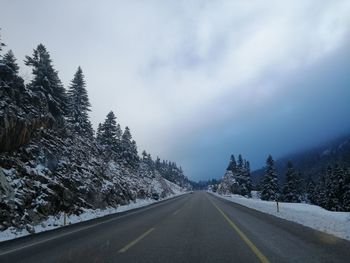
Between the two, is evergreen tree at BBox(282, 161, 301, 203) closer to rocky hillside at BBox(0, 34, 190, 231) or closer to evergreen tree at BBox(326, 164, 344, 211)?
evergreen tree at BBox(326, 164, 344, 211)

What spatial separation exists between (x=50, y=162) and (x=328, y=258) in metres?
21.8

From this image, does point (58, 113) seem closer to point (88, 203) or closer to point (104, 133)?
point (88, 203)

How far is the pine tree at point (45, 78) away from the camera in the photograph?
1389 inches

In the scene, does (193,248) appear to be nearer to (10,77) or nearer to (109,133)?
(10,77)

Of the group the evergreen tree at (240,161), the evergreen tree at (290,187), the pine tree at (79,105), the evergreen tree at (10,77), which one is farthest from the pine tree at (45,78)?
the evergreen tree at (240,161)

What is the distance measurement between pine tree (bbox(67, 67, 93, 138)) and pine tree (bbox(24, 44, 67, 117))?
11.4 meters

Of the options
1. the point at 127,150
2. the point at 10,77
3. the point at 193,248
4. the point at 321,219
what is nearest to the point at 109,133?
the point at 127,150

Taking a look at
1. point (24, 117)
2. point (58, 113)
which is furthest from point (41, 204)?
point (58, 113)

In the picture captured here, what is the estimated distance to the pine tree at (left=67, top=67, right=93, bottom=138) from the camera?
49.1 meters

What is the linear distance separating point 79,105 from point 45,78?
15.0 m

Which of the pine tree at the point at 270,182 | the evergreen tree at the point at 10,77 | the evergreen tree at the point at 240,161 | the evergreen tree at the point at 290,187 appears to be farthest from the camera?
the evergreen tree at the point at 240,161

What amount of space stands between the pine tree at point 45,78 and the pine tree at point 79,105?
1140 centimetres

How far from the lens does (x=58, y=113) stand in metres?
35.9

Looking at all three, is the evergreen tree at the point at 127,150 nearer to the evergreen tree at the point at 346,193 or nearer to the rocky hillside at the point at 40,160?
the rocky hillside at the point at 40,160
